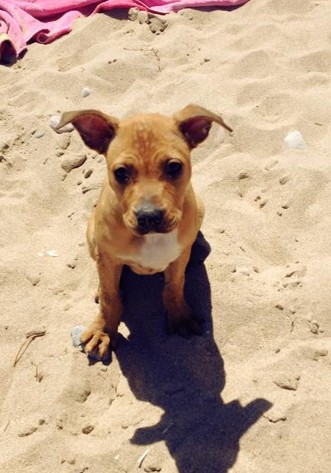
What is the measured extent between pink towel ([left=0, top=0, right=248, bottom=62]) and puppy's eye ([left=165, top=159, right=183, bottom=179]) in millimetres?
3921

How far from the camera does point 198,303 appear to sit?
3.73 meters

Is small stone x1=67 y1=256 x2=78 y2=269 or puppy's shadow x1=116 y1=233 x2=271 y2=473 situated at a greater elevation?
small stone x1=67 y1=256 x2=78 y2=269

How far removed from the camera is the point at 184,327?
3508 mm

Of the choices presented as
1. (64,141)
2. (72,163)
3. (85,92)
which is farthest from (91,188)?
(85,92)

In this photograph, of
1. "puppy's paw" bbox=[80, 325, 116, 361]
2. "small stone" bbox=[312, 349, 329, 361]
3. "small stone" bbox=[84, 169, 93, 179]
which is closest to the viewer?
"small stone" bbox=[312, 349, 329, 361]

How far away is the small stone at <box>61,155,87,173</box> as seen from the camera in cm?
471

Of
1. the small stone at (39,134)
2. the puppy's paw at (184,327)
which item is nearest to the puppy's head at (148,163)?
the puppy's paw at (184,327)

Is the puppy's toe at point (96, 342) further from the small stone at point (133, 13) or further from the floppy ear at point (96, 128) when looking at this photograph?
the small stone at point (133, 13)

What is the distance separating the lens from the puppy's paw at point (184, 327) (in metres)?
3.50

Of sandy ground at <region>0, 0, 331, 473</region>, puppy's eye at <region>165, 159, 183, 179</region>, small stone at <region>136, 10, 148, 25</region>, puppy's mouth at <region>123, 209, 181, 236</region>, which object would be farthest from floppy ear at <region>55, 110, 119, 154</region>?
small stone at <region>136, 10, 148, 25</region>

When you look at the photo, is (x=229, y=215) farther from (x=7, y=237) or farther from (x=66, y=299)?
(x=7, y=237)

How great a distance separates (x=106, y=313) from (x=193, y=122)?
1283mm

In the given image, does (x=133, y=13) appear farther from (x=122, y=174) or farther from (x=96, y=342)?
(x=96, y=342)

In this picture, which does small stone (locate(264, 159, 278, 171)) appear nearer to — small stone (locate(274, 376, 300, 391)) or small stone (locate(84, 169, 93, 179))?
small stone (locate(84, 169, 93, 179))
